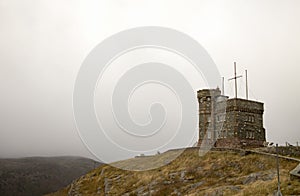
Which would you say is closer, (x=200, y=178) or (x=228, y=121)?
(x=200, y=178)

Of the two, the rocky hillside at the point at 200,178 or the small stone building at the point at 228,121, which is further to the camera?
the small stone building at the point at 228,121

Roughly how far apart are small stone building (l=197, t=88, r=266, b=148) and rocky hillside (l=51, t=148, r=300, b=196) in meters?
5.80

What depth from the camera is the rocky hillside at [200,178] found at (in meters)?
45.5

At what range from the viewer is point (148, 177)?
2781 inches

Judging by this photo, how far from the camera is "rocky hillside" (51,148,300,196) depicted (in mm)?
45544

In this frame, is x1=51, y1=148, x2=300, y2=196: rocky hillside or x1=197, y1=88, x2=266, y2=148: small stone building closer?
x1=51, y1=148, x2=300, y2=196: rocky hillside

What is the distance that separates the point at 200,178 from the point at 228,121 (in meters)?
17.2

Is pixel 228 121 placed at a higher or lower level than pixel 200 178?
higher

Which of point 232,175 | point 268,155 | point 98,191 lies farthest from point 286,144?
point 98,191

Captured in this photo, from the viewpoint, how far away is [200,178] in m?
61.0

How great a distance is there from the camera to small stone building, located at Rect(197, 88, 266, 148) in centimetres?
7225

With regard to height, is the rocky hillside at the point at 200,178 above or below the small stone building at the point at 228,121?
below

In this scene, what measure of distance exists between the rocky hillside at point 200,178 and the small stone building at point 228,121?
580 cm

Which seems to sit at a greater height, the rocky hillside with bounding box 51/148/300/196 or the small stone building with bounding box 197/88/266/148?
the small stone building with bounding box 197/88/266/148
